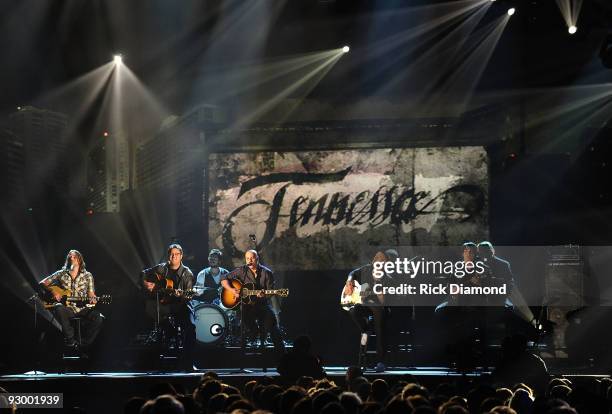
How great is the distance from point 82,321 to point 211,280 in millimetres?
2856

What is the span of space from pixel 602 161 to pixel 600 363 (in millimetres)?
4087

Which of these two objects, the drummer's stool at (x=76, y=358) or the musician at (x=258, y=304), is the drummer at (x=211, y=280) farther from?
the drummer's stool at (x=76, y=358)

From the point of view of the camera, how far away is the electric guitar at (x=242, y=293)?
562 inches

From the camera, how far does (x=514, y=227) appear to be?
664 inches

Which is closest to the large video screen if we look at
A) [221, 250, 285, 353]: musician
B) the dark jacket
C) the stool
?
[221, 250, 285, 353]: musician

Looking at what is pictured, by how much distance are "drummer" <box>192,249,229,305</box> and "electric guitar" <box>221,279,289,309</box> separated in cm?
67

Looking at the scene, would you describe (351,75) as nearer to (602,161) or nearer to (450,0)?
(450,0)

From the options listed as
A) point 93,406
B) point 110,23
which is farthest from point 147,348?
point 110,23

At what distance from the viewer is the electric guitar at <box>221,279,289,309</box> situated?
1428 centimetres

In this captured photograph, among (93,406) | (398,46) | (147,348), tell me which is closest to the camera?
(93,406)

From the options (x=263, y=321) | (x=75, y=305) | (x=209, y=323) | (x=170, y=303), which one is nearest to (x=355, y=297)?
(x=263, y=321)

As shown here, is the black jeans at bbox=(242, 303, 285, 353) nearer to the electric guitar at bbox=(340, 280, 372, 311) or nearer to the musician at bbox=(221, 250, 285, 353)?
the musician at bbox=(221, 250, 285, 353)

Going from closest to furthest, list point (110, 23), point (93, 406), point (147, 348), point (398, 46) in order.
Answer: point (93, 406) → point (147, 348) → point (110, 23) → point (398, 46)

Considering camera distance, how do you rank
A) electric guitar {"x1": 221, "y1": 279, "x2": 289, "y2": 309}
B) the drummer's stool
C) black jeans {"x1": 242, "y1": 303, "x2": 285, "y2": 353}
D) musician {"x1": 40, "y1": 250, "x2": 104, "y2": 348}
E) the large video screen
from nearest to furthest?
1. the drummer's stool
2. musician {"x1": 40, "y1": 250, "x2": 104, "y2": 348}
3. black jeans {"x1": 242, "y1": 303, "x2": 285, "y2": 353}
4. electric guitar {"x1": 221, "y1": 279, "x2": 289, "y2": 309}
5. the large video screen
